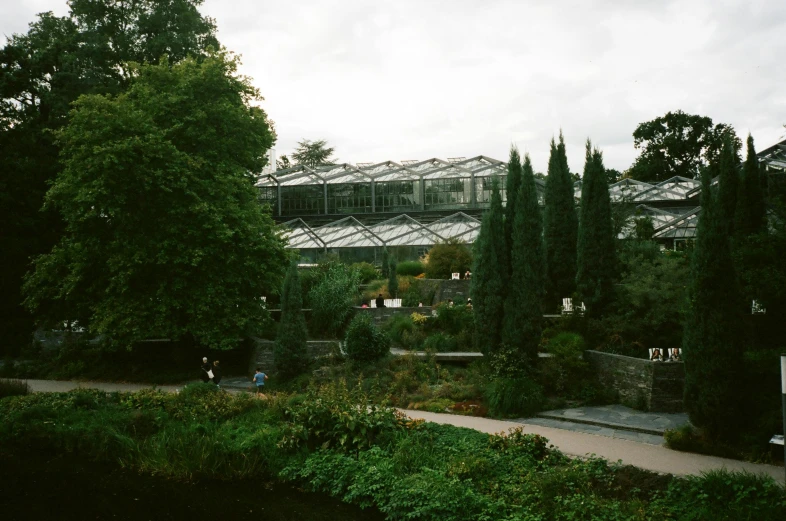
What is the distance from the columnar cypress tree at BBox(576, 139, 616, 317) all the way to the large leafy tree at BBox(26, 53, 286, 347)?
32.2ft

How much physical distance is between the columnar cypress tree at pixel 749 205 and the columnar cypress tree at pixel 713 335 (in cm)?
412

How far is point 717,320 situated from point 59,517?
1195 centimetres

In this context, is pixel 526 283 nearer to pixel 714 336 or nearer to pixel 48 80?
pixel 714 336

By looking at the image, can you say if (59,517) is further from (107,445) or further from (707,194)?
(707,194)

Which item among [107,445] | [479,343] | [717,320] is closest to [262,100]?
[479,343]

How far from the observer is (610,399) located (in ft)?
49.2

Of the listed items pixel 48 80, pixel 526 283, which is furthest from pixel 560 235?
pixel 48 80

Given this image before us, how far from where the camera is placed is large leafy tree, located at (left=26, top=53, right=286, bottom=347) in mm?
18297

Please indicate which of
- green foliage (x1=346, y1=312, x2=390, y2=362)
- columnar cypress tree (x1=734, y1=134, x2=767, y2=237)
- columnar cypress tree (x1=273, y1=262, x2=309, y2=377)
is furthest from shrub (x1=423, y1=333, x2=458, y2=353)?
columnar cypress tree (x1=734, y1=134, x2=767, y2=237)

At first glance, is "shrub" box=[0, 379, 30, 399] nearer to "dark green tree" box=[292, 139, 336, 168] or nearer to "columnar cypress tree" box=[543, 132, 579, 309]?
"columnar cypress tree" box=[543, 132, 579, 309]

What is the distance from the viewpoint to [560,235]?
20375 millimetres

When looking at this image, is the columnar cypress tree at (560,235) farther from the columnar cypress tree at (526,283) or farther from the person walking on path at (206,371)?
the person walking on path at (206,371)

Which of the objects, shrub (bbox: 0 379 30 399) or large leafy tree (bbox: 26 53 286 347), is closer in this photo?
shrub (bbox: 0 379 30 399)

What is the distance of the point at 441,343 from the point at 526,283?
407 cm
